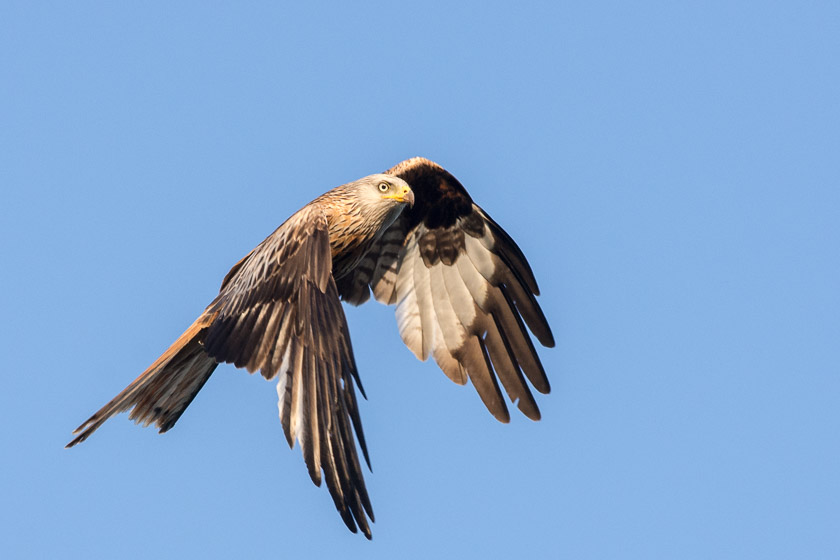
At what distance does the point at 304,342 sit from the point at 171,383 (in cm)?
218

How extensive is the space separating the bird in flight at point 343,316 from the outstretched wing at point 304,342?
1 cm

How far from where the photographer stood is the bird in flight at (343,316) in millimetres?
8312

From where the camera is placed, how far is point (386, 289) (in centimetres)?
1212

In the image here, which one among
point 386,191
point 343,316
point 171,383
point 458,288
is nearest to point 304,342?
point 343,316

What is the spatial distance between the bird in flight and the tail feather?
0.01 metres

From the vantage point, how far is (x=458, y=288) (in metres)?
12.0

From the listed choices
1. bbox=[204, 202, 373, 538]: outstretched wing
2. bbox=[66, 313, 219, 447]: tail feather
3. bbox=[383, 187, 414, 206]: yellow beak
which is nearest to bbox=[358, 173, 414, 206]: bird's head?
bbox=[383, 187, 414, 206]: yellow beak

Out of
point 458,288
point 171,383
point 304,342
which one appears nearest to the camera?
point 304,342

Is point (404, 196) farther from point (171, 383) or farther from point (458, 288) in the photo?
point (171, 383)

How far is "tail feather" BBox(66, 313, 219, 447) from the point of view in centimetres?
999

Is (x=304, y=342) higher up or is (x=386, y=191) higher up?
(x=386, y=191)

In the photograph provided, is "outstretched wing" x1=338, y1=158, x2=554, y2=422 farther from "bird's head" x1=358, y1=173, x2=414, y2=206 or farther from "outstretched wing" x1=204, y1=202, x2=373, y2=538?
"outstretched wing" x1=204, y1=202, x2=373, y2=538

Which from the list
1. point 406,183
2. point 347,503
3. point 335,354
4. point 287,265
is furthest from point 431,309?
point 347,503

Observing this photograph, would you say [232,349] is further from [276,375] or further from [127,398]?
[127,398]
